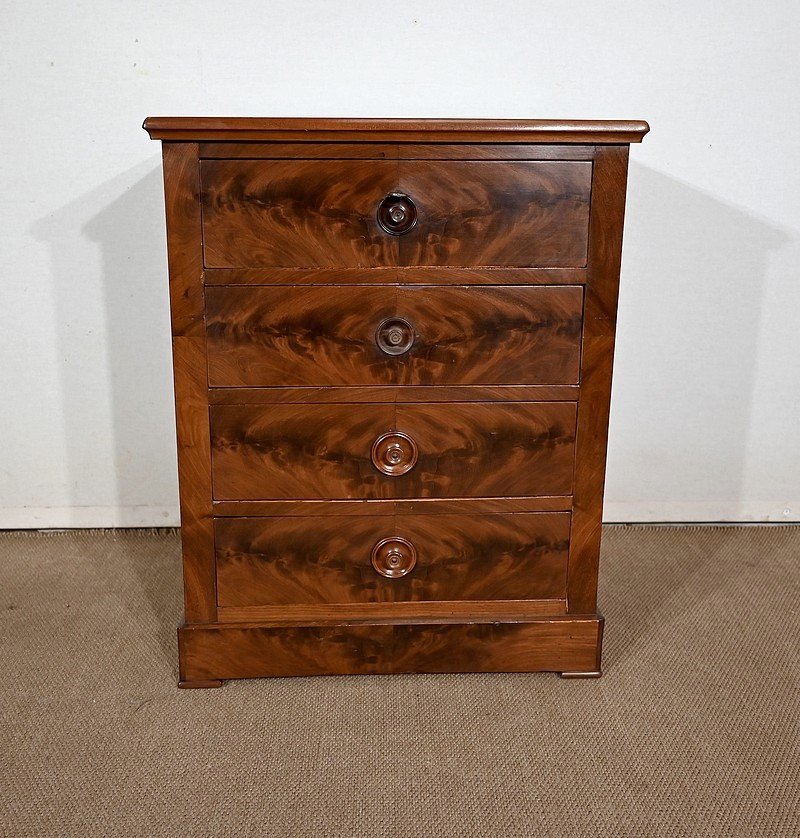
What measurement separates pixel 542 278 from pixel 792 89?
1.05m

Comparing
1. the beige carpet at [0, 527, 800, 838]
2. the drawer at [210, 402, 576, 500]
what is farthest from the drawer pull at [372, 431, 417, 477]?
the beige carpet at [0, 527, 800, 838]

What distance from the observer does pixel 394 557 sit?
132 cm

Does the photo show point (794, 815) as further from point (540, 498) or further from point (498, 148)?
point (498, 148)

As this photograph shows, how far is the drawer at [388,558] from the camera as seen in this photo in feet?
4.30

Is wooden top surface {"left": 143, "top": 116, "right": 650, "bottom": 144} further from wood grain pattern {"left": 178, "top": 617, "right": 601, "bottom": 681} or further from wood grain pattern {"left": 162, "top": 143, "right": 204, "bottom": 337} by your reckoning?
wood grain pattern {"left": 178, "top": 617, "right": 601, "bottom": 681}

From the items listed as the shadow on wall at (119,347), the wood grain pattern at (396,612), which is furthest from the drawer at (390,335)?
the shadow on wall at (119,347)

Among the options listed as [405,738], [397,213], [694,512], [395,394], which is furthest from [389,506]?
[694,512]

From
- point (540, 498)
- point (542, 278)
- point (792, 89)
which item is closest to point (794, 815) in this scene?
point (540, 498)

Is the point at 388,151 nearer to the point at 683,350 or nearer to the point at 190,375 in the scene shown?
the point at 190,375

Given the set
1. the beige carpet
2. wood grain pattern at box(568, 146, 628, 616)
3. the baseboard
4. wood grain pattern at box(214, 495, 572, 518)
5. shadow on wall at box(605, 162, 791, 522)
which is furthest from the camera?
the baseboard

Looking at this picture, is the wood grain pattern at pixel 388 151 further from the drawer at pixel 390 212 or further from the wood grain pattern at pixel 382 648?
the wood grain pattern at pixel 382 648

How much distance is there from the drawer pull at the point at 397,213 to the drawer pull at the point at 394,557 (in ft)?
1.66

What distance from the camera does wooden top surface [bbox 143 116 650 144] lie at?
1.12 meters

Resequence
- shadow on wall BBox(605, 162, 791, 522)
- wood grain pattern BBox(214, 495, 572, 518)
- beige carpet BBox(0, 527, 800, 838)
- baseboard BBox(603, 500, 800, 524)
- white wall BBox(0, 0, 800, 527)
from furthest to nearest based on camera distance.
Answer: baseboard BBox(603, 500, 800, 524) < shadow on wall BBox(605, 162, 791, 522) < white wall BBox(0, 0, 800, 527) < wood grain pattern BBox(214, 495, 572, 518) < beige carpet BBox(0, 527, 800, 838)
